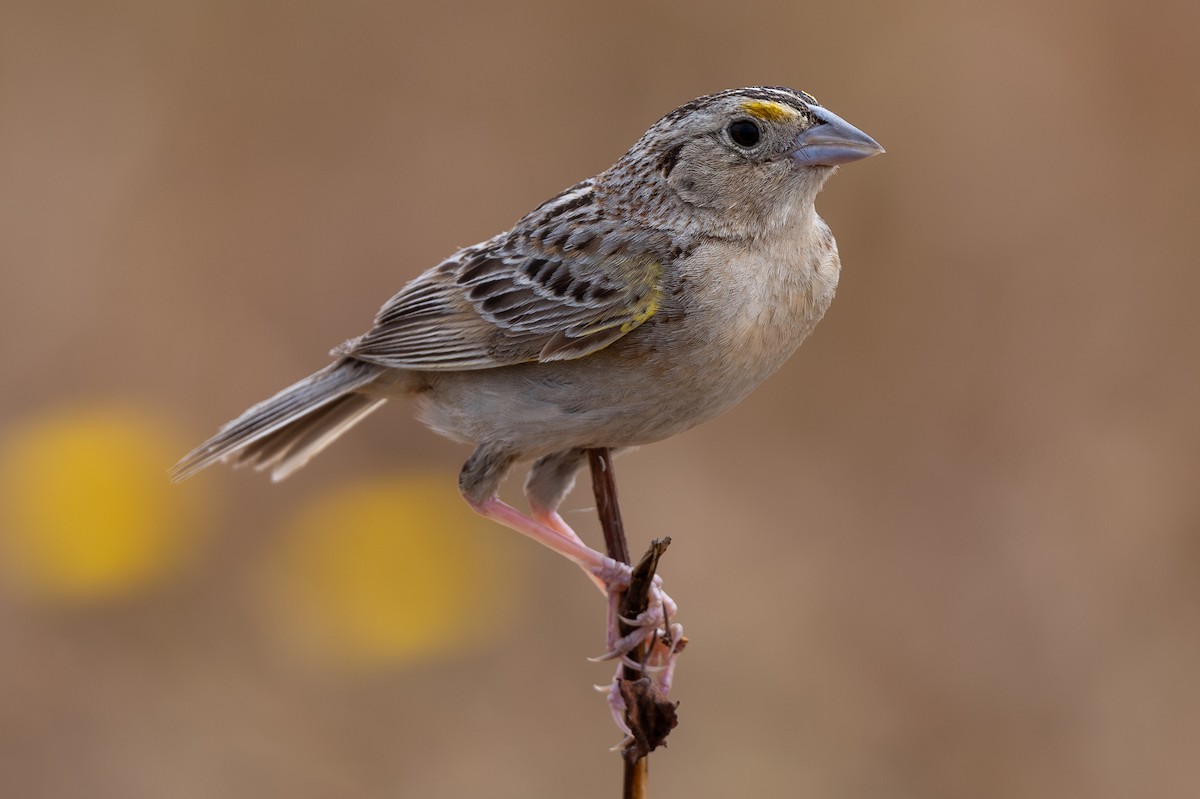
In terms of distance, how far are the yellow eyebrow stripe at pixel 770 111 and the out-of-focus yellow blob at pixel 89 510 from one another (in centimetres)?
341

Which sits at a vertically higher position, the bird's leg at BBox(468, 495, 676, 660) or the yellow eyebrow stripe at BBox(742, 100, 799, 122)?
the yellow eyebrow stripe at BBox(742, 100, 799, 122)

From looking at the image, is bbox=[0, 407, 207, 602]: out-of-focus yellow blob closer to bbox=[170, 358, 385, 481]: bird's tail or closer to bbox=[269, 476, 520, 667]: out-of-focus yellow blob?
bbox=[269, 476, 520, 667]: out-of-focus yellow blob

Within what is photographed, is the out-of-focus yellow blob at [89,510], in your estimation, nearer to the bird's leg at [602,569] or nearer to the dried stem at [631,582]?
the bird's leg at [602,569]

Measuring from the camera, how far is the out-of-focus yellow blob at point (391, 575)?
20.7 feet

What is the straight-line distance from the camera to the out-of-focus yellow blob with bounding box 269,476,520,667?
632 cm

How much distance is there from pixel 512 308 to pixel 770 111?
3.71ft

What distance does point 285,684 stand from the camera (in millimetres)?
6781

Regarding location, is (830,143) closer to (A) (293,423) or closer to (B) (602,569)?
(B) (602,569)

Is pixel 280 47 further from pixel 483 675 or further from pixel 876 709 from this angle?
pixel 876 709

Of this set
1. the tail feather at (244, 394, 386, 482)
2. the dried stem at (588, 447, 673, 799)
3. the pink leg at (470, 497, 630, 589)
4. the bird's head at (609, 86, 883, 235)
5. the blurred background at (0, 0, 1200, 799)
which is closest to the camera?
the dried stem at (588, 447, 673, 799)

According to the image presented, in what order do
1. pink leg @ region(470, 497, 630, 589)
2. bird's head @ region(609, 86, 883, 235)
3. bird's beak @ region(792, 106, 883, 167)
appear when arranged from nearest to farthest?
bird's beak @ region(792, 106, 883, 167)
bird's head @ region(609, 86, 883, 235)
pink leg @ region(470, 497, 630, 589)

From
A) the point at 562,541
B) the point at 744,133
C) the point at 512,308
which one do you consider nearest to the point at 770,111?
the point at 744,133

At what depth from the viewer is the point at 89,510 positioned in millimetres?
6332

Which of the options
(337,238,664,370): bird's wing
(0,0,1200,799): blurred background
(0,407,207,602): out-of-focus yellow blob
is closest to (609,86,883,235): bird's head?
(337,238,664,370): bird's wing
